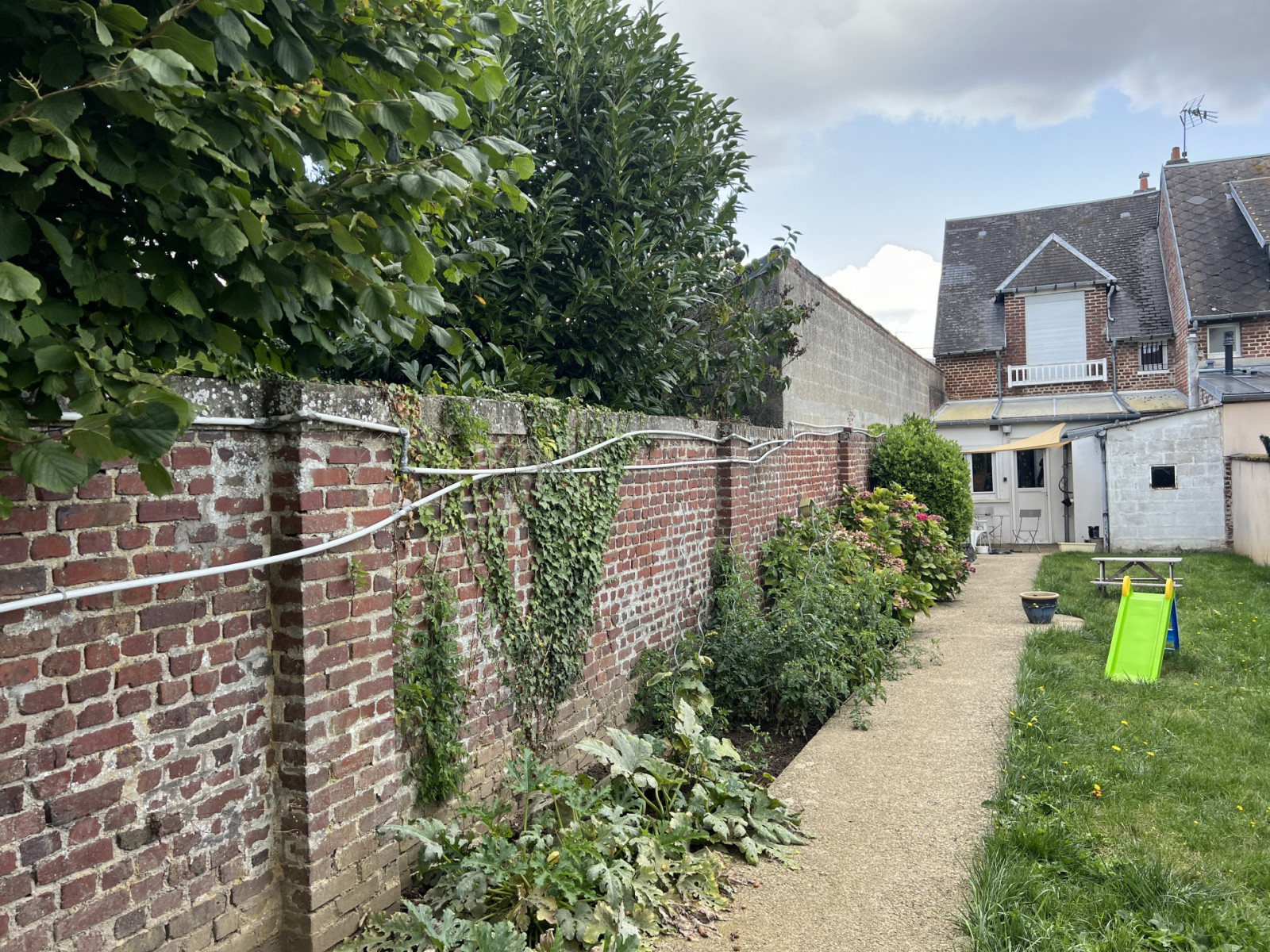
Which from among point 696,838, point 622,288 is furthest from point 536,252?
point 696,838

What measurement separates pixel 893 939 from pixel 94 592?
2.96 metres

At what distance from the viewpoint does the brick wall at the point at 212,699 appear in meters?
2.10

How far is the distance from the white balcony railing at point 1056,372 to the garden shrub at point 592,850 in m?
19.2

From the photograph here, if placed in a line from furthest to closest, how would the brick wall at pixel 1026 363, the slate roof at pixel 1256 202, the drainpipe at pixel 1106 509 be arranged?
the brick wall at pixel 1026 363 < the slate roof at pixel 1256 202 < the drainpipe at pixel 1106 509

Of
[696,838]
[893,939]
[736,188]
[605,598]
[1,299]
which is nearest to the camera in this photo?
[1,299]

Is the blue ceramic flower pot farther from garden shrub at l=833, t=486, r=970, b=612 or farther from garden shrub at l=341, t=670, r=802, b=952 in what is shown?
garden shrub at l=341, t=670, r=802, b=952

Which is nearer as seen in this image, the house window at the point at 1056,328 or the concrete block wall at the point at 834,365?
the concrete block wall at the point at 834,365

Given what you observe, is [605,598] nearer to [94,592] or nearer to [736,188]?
[94,592]

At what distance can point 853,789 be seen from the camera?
4.64 m

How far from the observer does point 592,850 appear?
3.32 meters

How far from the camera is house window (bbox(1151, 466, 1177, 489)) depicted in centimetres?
1530

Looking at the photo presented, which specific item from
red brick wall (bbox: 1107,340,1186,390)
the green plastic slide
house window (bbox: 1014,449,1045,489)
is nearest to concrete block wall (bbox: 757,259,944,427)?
the green plastic slide

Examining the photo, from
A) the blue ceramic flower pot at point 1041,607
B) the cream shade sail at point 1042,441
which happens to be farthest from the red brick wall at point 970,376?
the blue ceramic flower pot at point 1041,607

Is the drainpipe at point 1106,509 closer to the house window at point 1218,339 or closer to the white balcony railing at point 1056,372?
the house window at point 1218,339
